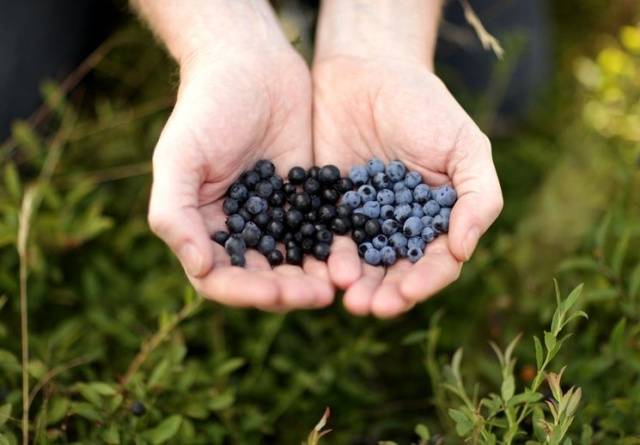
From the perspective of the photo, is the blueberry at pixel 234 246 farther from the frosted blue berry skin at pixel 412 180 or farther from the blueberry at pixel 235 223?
the frosted blue berry skin at pixel 412 180

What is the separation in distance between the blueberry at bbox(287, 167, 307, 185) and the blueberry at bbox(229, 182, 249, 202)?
15cm

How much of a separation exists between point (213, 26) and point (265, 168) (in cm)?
47

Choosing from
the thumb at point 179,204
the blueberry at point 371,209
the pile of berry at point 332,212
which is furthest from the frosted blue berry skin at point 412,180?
the thumb at point 179,204

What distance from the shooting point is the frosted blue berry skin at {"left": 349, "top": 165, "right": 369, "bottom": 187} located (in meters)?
1.95

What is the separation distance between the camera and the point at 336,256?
5.56ft

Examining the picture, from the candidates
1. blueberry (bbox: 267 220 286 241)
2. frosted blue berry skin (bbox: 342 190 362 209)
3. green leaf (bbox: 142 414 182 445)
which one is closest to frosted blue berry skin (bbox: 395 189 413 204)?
frosted blue berry skin (bbox: 342 190 362 209)

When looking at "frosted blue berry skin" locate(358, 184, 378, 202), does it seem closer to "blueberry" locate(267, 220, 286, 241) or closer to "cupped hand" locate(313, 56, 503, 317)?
"cupped hand" locate(313, 56, 503, 317)

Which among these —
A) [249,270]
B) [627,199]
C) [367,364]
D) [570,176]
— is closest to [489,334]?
[367,364]

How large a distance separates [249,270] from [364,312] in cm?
28

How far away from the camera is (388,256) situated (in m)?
1.72

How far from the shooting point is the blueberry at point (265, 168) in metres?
1.88

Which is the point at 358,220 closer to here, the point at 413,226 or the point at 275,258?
the point at 413,226

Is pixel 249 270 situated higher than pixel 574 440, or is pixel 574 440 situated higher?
pixel 249 270

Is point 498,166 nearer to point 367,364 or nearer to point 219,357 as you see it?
point 367,364
